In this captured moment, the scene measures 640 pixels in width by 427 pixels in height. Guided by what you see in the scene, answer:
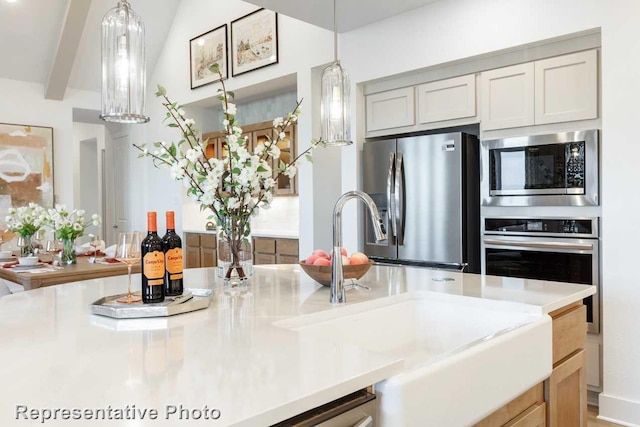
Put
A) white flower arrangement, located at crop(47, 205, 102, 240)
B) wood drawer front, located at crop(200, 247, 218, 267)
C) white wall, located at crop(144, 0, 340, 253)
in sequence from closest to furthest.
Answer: white flower arrangement, located at crop(47, 205, 102, 240) → white wall, located at crop(144, 0, 340, 253) → wood drawer front, located at crop(200, 247, 218, 267)

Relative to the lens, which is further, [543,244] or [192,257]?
[192,257]

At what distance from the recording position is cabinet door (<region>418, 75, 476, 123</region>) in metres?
3.43

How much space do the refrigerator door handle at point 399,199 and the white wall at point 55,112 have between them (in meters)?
4.81

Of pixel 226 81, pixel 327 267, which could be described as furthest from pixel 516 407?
pixel 226 81

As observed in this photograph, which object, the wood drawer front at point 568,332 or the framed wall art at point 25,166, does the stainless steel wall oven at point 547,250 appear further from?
the framed wall art at point 25,166

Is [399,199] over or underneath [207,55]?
underneath

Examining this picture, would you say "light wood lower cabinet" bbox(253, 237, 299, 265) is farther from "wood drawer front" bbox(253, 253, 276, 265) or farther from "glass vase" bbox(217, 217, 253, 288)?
"glass vase" bbox(217, 217, 253, 288)

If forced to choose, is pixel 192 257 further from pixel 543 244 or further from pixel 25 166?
pixel 543 244

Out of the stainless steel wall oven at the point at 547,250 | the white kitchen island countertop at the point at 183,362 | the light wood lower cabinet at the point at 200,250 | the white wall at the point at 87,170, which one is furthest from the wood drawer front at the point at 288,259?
the white wall at the point at 87,170

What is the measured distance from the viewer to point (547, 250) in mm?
3080

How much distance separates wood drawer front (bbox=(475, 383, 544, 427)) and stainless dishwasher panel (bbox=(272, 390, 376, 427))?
439 millimetres

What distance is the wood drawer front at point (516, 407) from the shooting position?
1.31 m

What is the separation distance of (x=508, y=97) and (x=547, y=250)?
1.01 m

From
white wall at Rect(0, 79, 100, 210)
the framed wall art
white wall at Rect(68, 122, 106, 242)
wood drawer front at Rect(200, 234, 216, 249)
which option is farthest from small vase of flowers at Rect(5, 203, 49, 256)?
white wall at Rect(68, 122, 106, 242)
